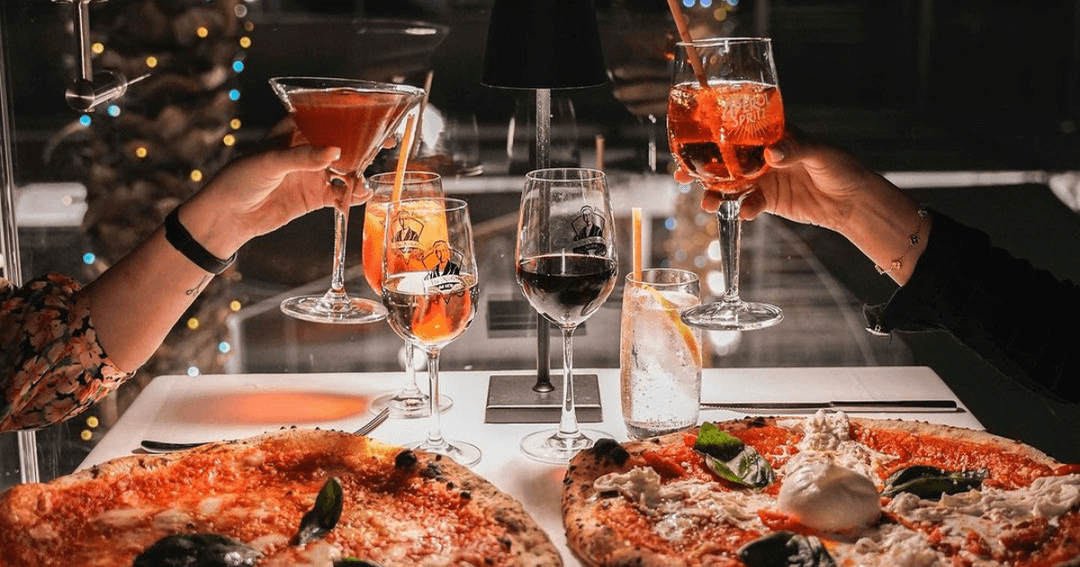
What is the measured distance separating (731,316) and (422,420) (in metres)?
0.54

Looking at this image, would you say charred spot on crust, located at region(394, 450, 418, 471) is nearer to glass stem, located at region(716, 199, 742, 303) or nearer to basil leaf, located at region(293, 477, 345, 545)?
basil leaf, located at region(293, 477, 345, 545)

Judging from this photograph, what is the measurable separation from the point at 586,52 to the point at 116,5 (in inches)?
78.0

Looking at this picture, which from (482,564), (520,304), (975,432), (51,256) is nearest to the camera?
(482,564)

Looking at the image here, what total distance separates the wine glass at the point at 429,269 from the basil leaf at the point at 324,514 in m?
0.30

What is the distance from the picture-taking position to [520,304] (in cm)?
411

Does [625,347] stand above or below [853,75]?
below

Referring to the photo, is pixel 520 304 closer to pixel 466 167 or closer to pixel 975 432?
pixel 466 167

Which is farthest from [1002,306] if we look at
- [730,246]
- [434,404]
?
[434,404]

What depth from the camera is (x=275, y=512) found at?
1369 millimetres

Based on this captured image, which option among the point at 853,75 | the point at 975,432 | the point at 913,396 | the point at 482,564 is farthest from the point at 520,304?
the point at 482,564

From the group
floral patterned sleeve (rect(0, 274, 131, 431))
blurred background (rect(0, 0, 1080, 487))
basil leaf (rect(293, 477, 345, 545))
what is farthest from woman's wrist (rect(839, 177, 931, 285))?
blurred background (rect(0, 0, 1080, 487))

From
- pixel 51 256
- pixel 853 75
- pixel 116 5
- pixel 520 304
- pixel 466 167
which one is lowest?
pixel 520 304

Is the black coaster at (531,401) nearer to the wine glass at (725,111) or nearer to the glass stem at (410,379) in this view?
the glass stem at (410,379)

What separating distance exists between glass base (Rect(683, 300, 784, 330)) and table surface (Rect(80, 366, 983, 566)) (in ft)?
0.72
